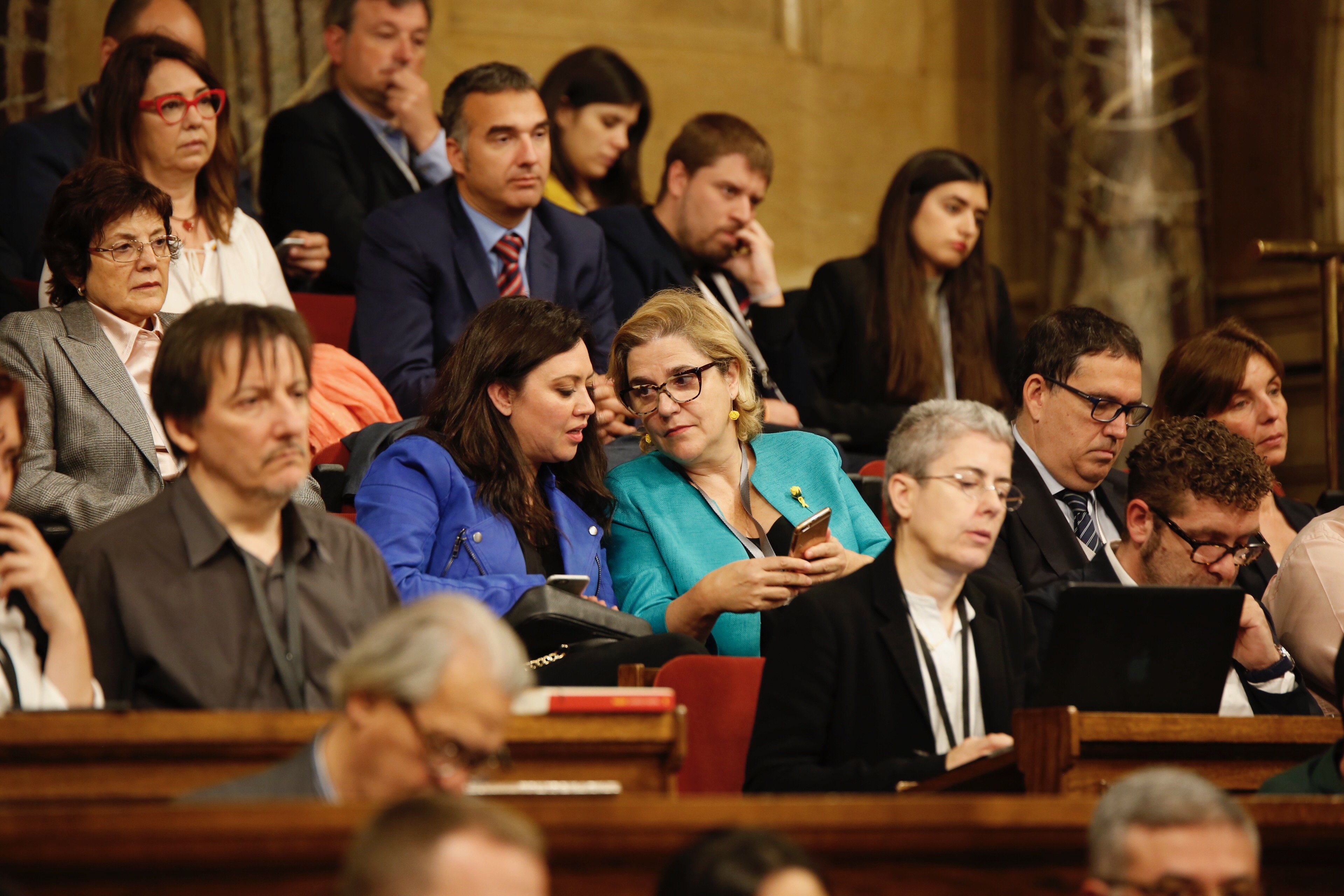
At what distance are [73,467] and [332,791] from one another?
1.50 metres

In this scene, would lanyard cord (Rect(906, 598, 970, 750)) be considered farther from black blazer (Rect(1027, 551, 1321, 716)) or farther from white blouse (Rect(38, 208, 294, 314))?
white blouse (Rect(38, 208, 294, 314))

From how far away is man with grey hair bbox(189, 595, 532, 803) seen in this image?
5.19 ft

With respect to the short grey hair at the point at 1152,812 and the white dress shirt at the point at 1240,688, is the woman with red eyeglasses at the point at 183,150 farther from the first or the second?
the short grey hair at the point at 1152,812

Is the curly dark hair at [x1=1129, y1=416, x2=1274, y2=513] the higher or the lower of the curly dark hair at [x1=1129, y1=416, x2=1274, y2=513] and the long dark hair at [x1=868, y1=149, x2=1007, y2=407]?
the lower

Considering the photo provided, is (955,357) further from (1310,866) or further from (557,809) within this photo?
(557,809)

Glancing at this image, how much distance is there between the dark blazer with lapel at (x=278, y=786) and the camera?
170 centimetres

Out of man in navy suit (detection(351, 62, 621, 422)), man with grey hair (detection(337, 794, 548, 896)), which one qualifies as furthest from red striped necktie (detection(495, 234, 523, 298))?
man with grey hair (detection(337, 794, 548, 896))

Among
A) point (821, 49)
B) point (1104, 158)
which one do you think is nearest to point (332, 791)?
point (1104, 158)

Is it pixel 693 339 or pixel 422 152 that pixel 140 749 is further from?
pixel 422 152

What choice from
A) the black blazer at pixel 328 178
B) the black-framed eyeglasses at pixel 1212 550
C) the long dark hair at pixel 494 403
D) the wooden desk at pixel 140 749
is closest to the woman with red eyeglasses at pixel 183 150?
the black blazer at pixel 328 178

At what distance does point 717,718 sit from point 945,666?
1.29ft

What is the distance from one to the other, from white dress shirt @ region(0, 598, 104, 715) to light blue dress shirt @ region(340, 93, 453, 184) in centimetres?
275

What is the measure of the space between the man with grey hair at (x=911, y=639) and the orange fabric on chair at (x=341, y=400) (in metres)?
1.31

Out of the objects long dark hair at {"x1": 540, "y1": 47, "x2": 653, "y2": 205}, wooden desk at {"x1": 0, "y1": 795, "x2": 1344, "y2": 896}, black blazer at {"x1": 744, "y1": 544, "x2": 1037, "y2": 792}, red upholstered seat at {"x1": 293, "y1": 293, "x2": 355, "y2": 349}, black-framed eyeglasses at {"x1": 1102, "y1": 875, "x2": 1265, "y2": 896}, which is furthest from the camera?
long dark hair at {"x1": 540, "y1": 47, "x2": 653, "y2": 205}
